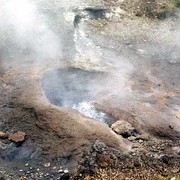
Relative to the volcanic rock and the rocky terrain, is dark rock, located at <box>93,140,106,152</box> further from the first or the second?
the volcanic rock

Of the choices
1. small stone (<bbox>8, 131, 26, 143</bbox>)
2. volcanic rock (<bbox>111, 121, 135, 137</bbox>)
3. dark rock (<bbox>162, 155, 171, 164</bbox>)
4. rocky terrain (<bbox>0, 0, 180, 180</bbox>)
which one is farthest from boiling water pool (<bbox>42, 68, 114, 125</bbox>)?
dark rock (<bbox>162, 155, 171, 164</bbox>)

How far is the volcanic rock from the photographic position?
11289 mm

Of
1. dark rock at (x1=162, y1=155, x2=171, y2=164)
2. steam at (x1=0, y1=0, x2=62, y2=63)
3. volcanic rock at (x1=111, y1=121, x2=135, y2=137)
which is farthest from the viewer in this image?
steam at (x1=0, y1=0, x2=62, y2=63)

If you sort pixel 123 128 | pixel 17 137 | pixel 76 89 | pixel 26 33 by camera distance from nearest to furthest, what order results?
pixel 17 137 → pixel 123 128 → pixel 76 89 → pixel 26 33

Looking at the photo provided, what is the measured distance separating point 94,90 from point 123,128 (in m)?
2.67

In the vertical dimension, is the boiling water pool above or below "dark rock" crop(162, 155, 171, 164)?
below

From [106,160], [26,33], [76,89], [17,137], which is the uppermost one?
[26,33]

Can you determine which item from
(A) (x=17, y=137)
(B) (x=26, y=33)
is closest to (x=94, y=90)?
(A) (x=17, y=137)

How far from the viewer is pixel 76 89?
13.5 m

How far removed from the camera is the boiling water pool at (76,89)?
492 inches

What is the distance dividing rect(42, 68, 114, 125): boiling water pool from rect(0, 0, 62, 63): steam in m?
1.37

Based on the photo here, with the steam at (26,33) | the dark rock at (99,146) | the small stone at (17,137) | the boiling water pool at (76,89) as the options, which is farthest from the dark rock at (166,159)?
the steam at (26,33)

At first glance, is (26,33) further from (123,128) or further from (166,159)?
(166,159)

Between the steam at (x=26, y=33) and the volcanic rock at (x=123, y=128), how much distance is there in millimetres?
5059
